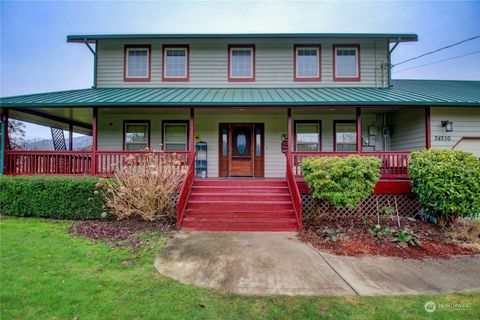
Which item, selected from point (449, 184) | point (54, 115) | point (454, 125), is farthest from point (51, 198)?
point (454, 125)

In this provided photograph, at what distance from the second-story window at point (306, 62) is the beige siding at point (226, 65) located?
24 centimetres

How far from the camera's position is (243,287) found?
3439 mm

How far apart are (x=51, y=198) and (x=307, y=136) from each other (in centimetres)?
963

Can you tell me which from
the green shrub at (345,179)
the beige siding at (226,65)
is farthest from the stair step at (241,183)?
the beige siding at (226,65)

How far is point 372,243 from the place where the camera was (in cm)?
529

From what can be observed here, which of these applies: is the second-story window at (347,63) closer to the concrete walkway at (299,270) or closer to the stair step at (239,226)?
the stair step at (239,226)

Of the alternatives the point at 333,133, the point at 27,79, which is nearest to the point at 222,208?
the point at 333,133

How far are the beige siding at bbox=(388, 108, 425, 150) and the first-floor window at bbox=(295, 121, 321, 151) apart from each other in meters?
3.39

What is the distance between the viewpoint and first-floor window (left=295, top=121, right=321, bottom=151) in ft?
34.5

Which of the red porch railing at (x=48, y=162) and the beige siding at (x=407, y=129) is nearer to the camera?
the red porch railing at (x=48, y=162)

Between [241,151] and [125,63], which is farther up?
[125,63]

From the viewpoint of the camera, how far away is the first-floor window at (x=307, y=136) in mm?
10508

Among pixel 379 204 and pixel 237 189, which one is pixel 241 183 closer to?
pixel 237 189

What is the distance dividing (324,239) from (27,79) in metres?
37.1
